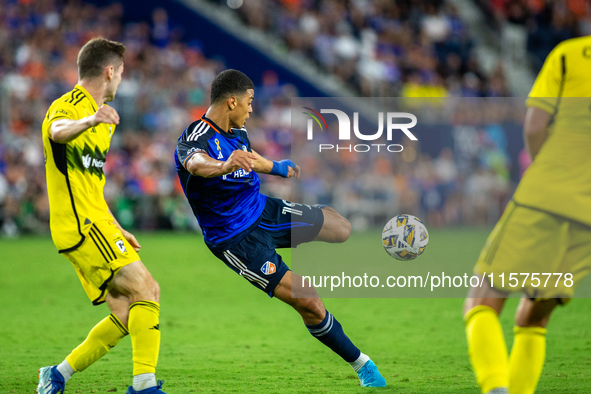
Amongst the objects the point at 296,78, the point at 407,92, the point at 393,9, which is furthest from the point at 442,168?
the point at 393,9

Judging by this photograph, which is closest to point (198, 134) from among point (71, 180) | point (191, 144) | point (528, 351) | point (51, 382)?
point (191, 144)

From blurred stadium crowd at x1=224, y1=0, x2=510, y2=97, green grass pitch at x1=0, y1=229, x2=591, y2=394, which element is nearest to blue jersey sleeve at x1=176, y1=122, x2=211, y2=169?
green grass pitch at x1=0, y1=229, x2=591, y2=394

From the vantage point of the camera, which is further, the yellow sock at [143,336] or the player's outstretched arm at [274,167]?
the player's outstretched arm at [274,167]

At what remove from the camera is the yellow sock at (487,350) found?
343 cm

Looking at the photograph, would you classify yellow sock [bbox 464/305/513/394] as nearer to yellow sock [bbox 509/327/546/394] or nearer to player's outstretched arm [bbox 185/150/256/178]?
yellow sock [bbox 509/327/546/394]

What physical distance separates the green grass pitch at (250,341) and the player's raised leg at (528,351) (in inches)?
40.5

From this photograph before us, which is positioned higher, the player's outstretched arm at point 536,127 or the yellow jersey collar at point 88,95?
the yellow jersey collar at point 88,95

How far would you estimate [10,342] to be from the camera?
6.66 meters

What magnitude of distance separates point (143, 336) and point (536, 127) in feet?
9.12

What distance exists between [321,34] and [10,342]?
19.4 metres

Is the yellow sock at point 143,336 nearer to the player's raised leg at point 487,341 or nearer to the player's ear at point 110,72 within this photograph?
the player's ear at point 110,72

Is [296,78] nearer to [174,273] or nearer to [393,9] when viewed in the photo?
[393,9]

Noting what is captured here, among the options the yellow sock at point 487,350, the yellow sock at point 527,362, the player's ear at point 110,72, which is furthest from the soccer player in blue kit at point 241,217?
the yellow sock at point 487,350

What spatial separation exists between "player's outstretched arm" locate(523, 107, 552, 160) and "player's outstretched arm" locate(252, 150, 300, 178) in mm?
1866
